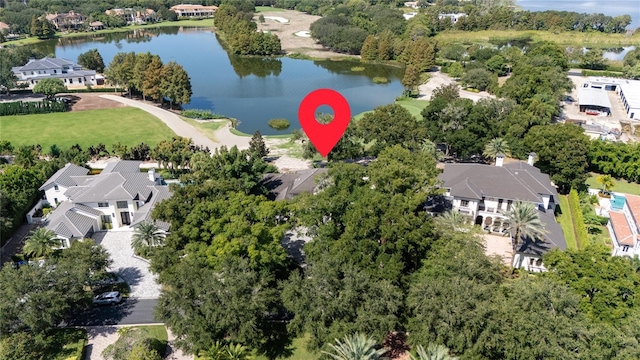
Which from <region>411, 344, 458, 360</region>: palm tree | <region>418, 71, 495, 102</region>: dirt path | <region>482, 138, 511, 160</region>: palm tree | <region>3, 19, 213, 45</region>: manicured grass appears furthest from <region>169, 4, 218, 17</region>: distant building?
<region>411, 344, 458, 360</region>: palm tree

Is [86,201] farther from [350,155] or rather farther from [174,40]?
[174,40]

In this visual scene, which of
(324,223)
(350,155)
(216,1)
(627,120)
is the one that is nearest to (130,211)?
(324,223)

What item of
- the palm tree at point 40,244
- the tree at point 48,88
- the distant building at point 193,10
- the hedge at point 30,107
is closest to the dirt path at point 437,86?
the hedge at point 30,107

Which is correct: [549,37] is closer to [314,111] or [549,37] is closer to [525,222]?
[525,222]

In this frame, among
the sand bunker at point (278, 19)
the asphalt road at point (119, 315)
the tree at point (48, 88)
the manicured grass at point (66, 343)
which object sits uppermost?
the sand bunker at point (278, 19)

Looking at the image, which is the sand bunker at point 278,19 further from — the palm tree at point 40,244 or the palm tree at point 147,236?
the palm tree at point 40,244
